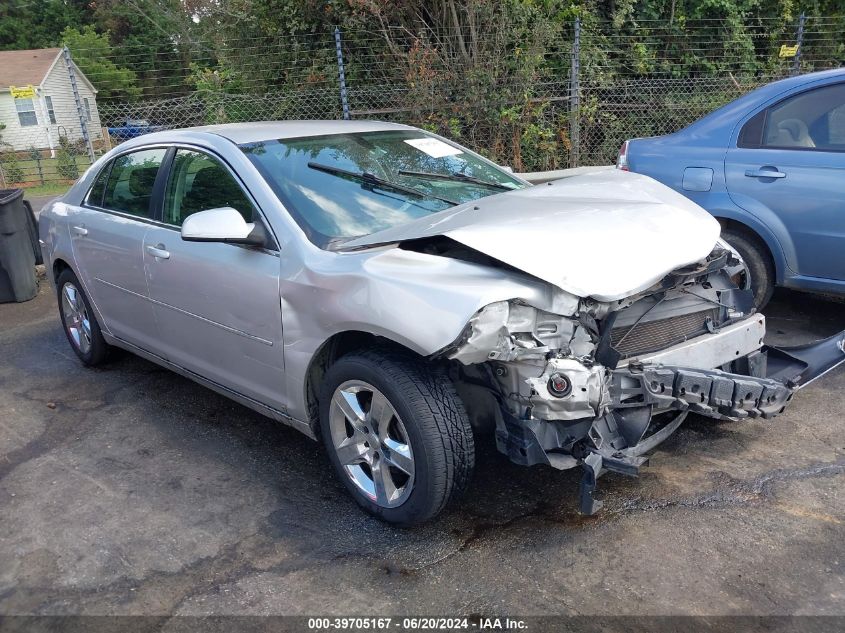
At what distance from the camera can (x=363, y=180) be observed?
3.82 meters

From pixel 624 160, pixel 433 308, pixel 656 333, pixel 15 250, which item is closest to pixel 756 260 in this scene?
pixel 624 160

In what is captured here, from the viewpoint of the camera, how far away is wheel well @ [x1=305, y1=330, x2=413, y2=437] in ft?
10.6

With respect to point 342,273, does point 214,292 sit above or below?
below

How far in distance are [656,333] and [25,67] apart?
42.6 meters

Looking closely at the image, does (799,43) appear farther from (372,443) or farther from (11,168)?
(11,168)

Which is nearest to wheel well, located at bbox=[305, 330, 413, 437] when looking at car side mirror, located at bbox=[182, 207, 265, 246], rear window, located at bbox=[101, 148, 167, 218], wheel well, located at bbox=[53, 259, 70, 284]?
car side mirror, located at bbox=[182, 207, 265, 246]

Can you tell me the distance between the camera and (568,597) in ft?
8.93

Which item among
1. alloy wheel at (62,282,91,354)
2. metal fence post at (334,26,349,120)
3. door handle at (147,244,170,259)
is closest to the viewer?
door handle at (147,244,170,259)

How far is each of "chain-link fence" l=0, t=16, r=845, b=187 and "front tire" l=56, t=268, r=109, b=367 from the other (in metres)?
5.40

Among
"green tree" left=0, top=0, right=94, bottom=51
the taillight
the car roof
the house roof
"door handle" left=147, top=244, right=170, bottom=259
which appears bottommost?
"door handle" left=147, top=244, right=170, bottom=259

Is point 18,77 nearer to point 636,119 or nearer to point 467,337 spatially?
point 636,119

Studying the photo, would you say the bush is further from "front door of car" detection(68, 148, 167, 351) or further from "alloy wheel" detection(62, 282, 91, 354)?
"front door of car" detection(68, 148, 167, 351)

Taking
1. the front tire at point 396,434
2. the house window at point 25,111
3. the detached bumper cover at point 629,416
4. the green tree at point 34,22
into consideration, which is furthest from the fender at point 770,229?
the green tree at point 34,22

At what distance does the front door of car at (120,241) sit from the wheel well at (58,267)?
385mm
